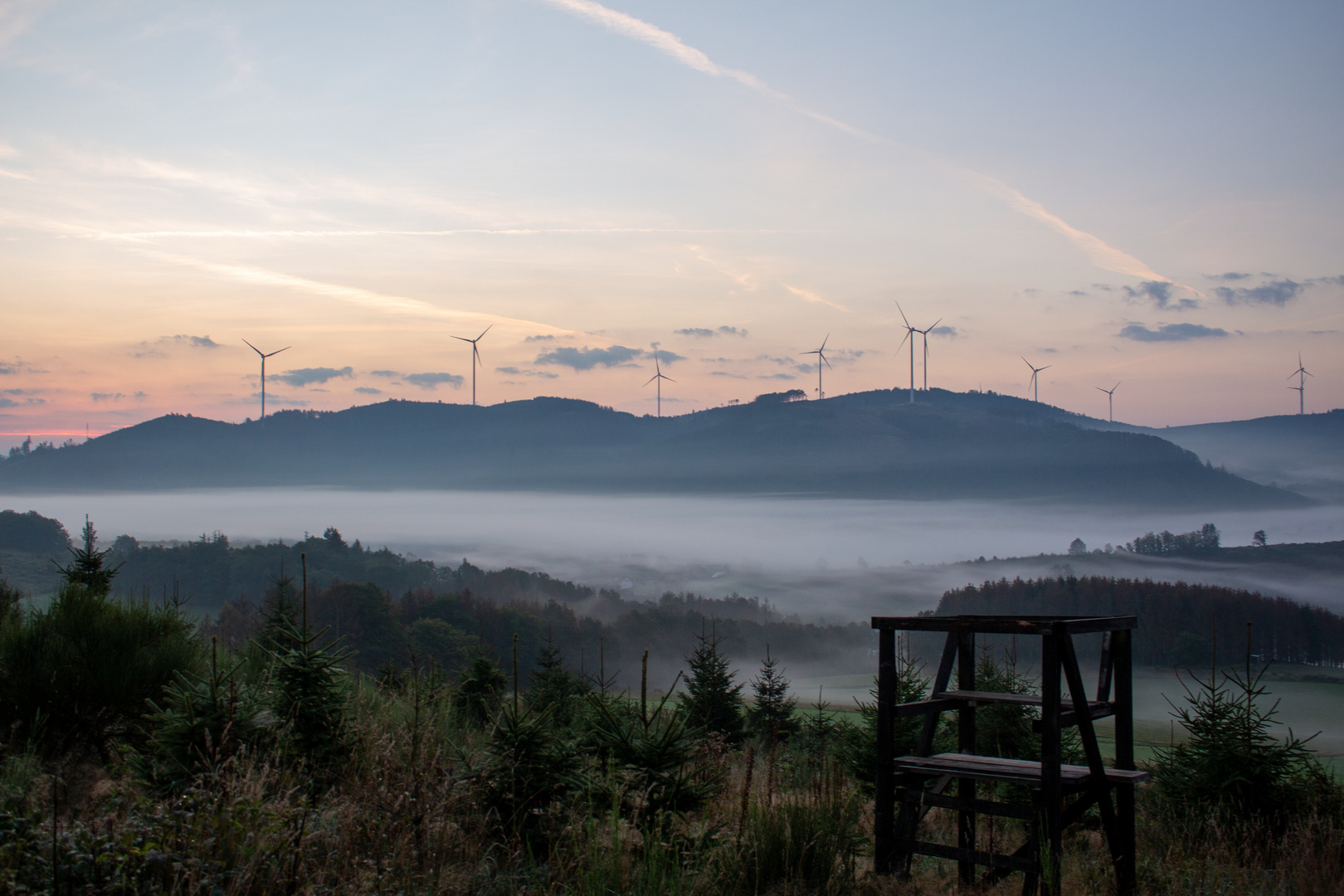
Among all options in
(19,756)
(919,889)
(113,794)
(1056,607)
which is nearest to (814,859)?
(919,889)

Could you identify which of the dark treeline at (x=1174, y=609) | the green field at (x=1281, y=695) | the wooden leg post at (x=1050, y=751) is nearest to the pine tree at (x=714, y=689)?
the wooden leg post at (x=1050, y=751)

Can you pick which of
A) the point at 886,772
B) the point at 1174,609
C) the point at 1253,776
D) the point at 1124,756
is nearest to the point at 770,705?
the point at 1253,776

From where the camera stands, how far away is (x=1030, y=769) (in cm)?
771

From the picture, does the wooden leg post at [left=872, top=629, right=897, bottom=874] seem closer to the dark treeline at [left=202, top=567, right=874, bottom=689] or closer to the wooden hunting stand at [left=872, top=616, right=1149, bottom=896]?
the wooden hunting stand at [left=872, top=616, right=1149, bottom=896]

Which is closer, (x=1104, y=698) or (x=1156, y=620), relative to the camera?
(x=1104, y=698)

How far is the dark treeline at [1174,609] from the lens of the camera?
157875mm

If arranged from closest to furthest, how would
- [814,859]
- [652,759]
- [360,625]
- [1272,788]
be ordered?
[814,859]
[652,759]
[1272,788]
[360,625]

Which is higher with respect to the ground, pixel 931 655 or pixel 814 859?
pixel 814 859

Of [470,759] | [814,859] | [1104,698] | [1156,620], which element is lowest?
[1156,620]

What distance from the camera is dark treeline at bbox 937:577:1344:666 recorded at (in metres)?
158

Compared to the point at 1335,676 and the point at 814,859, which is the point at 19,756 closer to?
the point at 814,859

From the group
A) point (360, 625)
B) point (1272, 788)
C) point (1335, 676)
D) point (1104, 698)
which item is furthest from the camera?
A: point (1335, 676)

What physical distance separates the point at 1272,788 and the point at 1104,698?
6442 millimetres

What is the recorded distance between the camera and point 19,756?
28.6 feet
